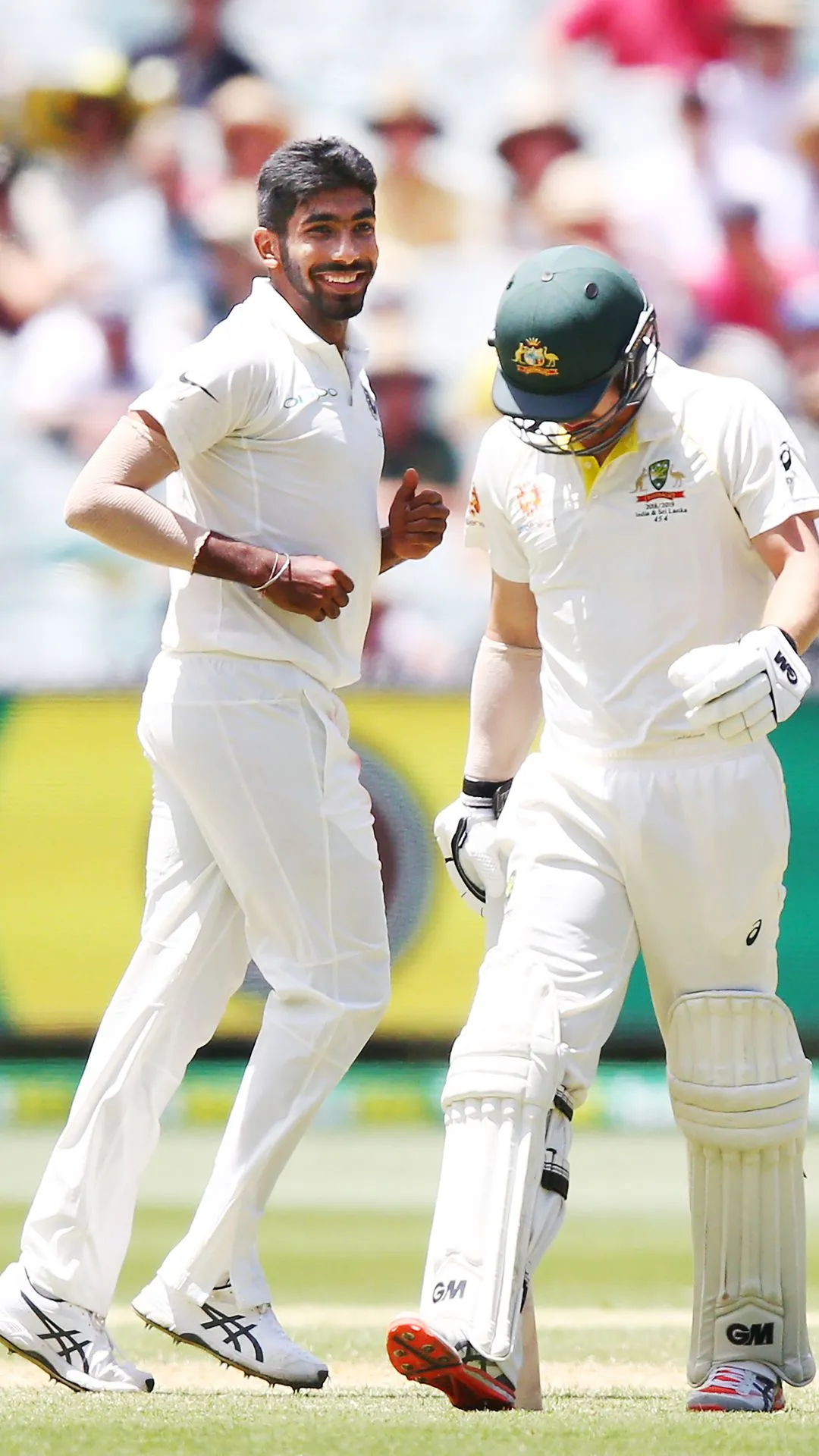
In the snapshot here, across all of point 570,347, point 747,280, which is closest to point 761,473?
point 570,347

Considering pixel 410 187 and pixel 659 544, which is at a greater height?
pixel 410 187

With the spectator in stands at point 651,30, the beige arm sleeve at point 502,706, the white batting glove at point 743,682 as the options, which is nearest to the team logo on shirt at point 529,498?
the beige arm sleeve at point 502,706

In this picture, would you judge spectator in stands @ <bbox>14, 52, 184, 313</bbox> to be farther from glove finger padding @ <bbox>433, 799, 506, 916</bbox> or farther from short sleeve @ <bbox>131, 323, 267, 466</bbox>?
glove finger padding @ <bbox>433, 799, 506, 916</bbox>

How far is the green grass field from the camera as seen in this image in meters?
2.24

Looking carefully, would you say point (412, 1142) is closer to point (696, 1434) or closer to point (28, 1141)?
point (28, 1141)

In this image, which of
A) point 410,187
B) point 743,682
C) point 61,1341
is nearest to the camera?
point 743,682

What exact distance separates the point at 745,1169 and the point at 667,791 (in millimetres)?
505

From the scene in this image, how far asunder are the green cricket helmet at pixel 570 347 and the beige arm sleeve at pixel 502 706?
41cm

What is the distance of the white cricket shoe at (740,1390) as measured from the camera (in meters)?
A: 2.66

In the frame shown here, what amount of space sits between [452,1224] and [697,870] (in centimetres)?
56

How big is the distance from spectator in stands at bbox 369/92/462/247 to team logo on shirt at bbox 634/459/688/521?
4471mm

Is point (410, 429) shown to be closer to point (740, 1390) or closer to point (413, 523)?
point (413, 523)

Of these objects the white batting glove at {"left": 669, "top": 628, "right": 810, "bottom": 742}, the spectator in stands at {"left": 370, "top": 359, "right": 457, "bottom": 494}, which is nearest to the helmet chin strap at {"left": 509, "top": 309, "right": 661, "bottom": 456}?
the white batting glove at {"left": 669, "top": 628, "right": 810, "bottom": 742}

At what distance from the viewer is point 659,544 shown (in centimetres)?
274
